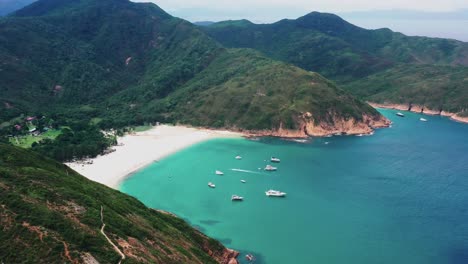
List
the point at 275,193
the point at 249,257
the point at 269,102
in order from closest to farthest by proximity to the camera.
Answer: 1. the point at 249,257
2. the point at 275,193
3. the point at 269,102

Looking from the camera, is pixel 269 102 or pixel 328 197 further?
pixel 269 102

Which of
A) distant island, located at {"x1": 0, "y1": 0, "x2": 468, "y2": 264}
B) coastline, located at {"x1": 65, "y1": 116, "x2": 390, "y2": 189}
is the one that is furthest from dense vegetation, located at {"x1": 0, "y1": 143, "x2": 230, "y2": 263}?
coastline, located at {"x1": 65, "y1": 116, "x2": 390, "y2": 189}

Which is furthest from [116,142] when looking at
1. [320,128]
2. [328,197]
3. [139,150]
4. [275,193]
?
[328,197]

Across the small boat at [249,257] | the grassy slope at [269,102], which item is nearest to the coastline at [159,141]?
the grassy slope at [269,102]

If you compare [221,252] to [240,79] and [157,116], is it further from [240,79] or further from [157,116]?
[240,79]

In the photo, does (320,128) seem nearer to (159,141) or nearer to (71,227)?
(159,141)

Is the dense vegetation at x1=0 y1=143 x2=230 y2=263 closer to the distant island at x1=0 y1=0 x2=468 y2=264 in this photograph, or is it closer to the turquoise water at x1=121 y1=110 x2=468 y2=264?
the distant island at x1=0 y1=0 x2=468 y2=264

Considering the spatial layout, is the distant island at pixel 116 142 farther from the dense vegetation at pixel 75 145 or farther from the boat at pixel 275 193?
the boat at pixel 275 193
